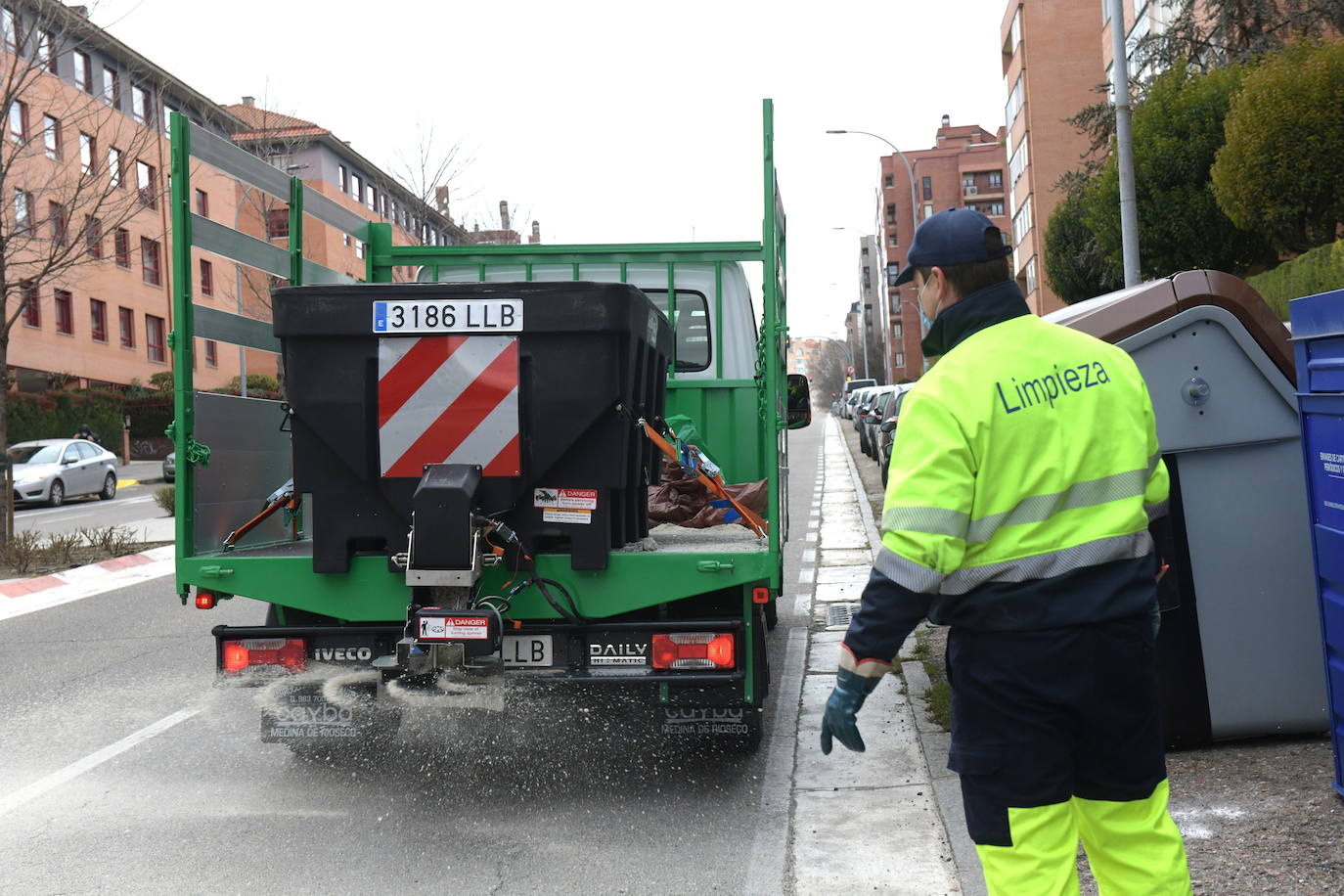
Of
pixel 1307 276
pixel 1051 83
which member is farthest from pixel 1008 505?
pixel 1051 83

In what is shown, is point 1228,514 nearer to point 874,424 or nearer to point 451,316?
point 451,316

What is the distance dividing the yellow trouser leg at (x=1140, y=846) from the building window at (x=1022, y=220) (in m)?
50.7

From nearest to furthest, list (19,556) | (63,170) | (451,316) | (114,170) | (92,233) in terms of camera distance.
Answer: (451,316), (19,556), (92,233), (114,170), (63,170)

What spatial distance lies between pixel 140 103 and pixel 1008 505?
18020mm

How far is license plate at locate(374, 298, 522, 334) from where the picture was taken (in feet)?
15.2

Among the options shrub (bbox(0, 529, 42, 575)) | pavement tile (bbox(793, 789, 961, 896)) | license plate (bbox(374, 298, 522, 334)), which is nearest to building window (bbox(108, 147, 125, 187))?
shrub (bbox(0, 529, 42, 575))

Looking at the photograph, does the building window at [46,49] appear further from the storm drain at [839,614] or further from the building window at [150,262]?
the building window at [150,262]

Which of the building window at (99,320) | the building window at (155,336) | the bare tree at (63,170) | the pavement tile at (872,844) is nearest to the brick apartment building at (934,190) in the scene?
the building window at (155,336)

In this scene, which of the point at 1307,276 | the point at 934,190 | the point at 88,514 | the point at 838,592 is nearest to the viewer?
the point at 838,592

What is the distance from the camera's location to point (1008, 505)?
2645mm

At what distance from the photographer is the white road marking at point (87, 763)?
5156mm

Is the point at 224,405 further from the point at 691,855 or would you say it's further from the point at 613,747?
the point at 691,855

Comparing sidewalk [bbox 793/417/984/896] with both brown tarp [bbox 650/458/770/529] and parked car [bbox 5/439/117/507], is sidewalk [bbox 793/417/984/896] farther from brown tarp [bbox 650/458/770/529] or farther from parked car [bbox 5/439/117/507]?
parked car [bbox 5/439/117/507]

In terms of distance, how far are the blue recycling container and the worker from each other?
5.88 ft
